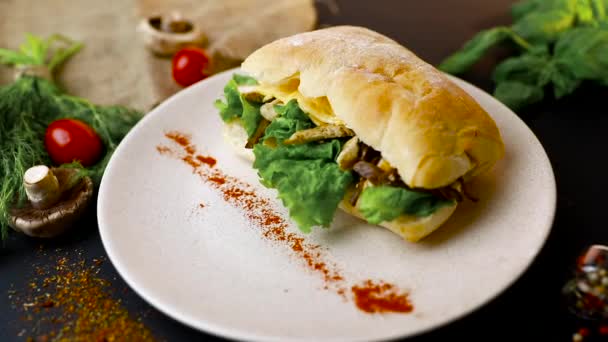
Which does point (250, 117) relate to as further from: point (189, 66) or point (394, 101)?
point (189, 66)

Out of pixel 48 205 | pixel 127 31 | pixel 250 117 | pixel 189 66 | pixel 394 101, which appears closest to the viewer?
pixel 394 101

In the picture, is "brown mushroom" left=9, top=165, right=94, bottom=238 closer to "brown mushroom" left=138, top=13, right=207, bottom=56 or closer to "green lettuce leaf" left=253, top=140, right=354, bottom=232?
"green lettuce leaf" left=253, top=140, right=354, bottom=232

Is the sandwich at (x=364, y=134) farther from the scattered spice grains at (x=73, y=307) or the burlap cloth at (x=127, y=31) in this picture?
the burlap cloth at (x=127, y=31)

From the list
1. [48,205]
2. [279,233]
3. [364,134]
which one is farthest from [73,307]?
[364,134]

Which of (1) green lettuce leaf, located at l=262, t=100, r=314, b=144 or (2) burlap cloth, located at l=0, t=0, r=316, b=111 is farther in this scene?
(2) burlap cloth, located at l=0, t=0, r=316, b=111

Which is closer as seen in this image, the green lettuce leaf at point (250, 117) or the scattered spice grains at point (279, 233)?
the scattered spice grains at point (279, 233)

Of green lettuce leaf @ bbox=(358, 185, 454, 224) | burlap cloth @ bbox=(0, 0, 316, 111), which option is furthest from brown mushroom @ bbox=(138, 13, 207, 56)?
green lettuce leaf @ bbox=(358, 185, 454, 224)

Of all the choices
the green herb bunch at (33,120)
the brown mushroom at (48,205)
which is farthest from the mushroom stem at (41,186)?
the green herb bunch at (33,120)
